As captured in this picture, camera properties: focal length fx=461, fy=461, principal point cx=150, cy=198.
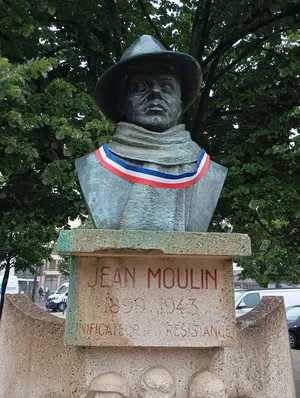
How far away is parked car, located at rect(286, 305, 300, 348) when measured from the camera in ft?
47.6

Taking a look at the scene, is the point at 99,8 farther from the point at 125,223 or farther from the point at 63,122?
the point at 125,223

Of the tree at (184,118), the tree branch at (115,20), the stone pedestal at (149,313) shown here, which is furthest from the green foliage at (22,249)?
the stone pedestal at (149,313)

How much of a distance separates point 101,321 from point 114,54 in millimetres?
5777

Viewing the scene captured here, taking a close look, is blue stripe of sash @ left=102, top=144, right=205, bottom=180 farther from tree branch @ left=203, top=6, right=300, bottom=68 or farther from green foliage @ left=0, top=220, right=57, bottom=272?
green foliage @ left=0, top=220, right=57, bottom=272

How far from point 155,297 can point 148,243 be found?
Result: 0.35 metres

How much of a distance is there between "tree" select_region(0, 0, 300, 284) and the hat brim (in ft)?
3.91

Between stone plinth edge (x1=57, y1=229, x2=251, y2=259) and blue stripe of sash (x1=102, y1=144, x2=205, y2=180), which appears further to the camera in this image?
blue stripe of sash (x1=102, y1=144, x2=205, y2=180)

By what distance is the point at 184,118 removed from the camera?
23.5 ft

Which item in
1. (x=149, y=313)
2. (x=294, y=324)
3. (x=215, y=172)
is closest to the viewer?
(x=149, y=313)

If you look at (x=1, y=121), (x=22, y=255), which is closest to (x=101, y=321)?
(x=1, y=121)

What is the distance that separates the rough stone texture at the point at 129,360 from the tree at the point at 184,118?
2069 millimetres

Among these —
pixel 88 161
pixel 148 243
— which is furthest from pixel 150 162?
pixel 148 243

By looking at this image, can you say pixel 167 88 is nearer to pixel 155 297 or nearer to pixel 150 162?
pixel 150 162

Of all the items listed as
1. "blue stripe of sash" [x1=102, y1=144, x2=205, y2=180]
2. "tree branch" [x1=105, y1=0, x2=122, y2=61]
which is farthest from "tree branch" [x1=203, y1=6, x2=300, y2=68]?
"blue stripe of sash" [x1=102, y1=144, x2=205, y2=180]
